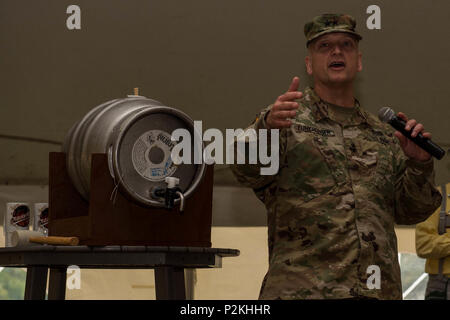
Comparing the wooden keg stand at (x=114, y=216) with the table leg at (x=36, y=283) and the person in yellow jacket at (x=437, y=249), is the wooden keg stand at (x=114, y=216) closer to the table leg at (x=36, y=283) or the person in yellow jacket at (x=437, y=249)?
the table leg at (x=36, y=283)

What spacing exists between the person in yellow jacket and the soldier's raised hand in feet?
7.40

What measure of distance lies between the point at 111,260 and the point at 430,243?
8.64 feet

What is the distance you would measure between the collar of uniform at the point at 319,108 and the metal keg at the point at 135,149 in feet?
1.87

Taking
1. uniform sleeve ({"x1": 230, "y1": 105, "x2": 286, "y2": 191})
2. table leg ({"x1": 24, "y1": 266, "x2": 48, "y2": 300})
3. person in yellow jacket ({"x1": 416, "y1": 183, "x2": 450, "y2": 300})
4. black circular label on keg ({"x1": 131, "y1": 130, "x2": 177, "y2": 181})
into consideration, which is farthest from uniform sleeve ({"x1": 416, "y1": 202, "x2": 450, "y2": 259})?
table leg ({"x1": 24, "y1": 266, "x2": 48, "y2": 300})

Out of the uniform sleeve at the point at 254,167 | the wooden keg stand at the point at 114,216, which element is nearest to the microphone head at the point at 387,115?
the uniform sleeve at the point at 254,167

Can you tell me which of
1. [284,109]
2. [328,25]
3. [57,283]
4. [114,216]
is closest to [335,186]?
[284,109]

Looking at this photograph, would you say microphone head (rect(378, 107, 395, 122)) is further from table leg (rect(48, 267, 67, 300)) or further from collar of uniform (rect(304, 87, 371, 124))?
table leg (rect(48, 267, 67, 300))

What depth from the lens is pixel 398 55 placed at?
4824 millimetres

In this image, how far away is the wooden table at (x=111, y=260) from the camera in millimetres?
2510

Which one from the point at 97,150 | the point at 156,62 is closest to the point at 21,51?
the point at 156,62

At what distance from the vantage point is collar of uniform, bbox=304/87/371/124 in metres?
3.02
